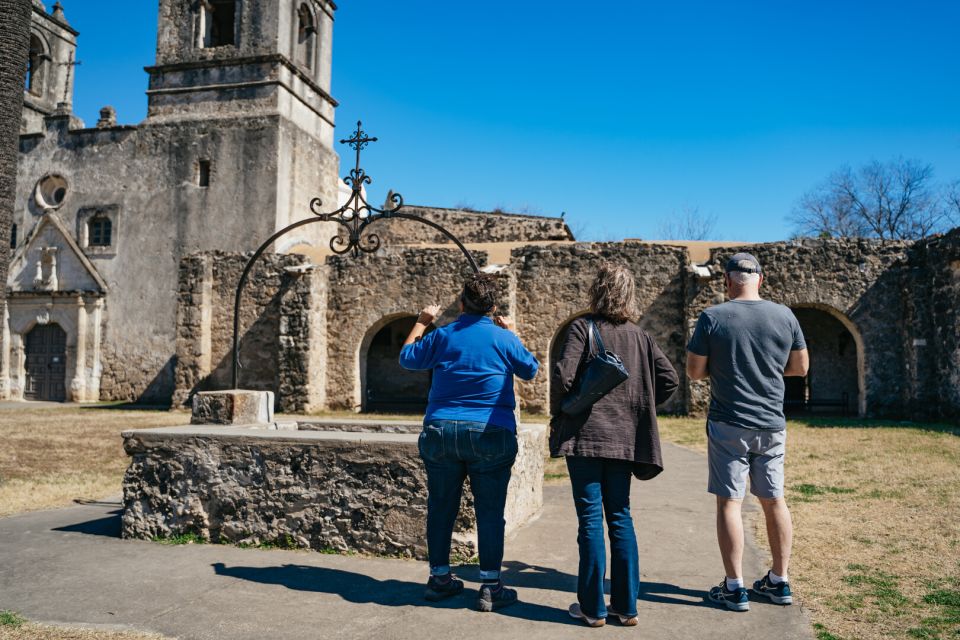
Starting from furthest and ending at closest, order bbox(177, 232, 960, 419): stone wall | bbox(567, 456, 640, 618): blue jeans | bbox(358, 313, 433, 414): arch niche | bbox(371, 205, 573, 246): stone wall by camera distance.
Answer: bbox(371, 205, 573, 246): stone wall → bbox(358, 313, 433, 414): arch niche → bbox(177, 232, 960, 419): stone wall → bbox(567, 456, 640, 618): blue jeans

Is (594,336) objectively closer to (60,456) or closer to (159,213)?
(60,456)

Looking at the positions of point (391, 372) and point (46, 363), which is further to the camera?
point (46, 363)

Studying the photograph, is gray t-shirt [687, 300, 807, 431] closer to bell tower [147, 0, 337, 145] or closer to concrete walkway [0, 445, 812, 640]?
concrete walkway [0, 445, 812, 640]

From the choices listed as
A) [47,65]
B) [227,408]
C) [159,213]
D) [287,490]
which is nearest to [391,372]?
[159,213]

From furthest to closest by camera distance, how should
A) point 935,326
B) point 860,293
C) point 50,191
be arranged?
point 50,191, point 860,293, point 935,326

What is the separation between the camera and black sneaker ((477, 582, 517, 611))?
324 cm

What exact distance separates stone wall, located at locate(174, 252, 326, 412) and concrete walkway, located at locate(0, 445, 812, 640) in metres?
9.94

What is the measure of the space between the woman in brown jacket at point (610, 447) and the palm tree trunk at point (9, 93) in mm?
5315

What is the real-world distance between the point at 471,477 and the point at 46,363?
1992cm

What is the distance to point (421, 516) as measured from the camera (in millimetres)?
4094

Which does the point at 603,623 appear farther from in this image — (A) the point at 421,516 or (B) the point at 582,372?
(A) the point at 421,516

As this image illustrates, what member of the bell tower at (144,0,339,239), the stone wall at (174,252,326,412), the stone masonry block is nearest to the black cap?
the stone masonry block

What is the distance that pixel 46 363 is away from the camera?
1912 centimetres

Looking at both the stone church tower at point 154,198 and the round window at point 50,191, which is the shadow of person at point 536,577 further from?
the round window at point 50,191
